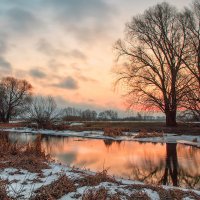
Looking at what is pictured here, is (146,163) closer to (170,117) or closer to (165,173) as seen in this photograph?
(165,173)

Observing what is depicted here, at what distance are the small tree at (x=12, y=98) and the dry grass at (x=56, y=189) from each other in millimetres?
63453

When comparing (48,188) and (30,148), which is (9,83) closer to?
(30,148)

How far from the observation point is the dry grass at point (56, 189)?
6785 millimetres

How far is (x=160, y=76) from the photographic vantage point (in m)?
36.3

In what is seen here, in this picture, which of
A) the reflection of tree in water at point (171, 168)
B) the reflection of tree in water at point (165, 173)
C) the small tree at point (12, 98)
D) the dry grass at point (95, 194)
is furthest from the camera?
the small tree at point (12, 98)

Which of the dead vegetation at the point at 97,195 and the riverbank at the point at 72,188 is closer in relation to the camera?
the dead vegetation at the point at 97,195

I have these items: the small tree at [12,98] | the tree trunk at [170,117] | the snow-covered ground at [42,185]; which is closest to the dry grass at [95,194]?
the snow-covered ground at [42,185]

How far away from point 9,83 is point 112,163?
6478 cm

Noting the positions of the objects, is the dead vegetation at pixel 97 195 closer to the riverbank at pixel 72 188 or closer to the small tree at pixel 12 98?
the riverbank at pixel 72 188

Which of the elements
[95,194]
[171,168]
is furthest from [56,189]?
[171,168]

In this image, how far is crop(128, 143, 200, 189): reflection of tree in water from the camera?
10.2 m

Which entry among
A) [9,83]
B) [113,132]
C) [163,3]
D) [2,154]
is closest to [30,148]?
[2,154]

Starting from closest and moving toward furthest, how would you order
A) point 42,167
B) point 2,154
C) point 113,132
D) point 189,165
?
point 42,167, point 2,154, point 189,165, point 113,132

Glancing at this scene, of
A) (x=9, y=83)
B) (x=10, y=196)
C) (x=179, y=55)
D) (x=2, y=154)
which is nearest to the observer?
(x=10, y=196)
